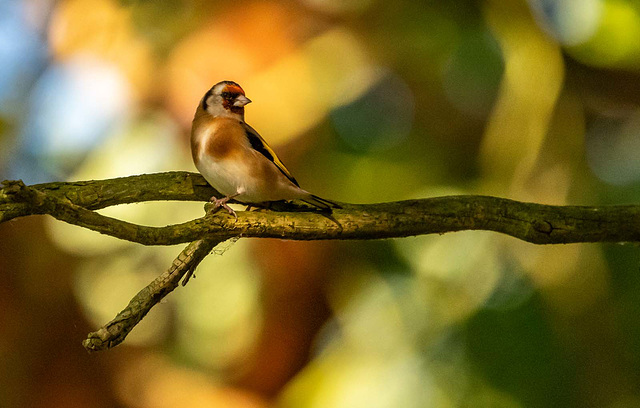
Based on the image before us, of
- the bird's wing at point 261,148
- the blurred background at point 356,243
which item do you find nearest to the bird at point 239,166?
the bird's wing at point 261,148

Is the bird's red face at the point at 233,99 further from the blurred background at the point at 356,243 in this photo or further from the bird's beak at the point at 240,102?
the blurred background at the point at 356,243

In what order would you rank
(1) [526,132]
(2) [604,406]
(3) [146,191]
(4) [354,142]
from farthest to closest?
(4) [354,142], (1) [526,132], (2) [604,406], (3) [146,191]

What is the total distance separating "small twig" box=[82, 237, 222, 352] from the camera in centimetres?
156

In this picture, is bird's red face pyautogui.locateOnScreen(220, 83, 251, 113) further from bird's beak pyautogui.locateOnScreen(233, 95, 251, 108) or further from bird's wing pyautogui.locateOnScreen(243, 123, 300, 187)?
bird's wing pyautogui.locateOnScreen(243, 123, 300, 187)

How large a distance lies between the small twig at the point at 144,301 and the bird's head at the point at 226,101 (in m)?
0.73

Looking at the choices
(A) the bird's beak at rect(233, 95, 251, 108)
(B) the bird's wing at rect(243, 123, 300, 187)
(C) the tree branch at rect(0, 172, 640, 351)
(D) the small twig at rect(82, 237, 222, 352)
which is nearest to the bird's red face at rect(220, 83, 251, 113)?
(A) the bird's beak at rect(233, 95, 251, 108)

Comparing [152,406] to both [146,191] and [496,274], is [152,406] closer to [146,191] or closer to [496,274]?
[496,274]

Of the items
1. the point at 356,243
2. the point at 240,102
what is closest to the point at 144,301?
the point at 240,102

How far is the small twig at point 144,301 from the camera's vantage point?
1.56 meters

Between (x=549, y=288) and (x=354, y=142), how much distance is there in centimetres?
145

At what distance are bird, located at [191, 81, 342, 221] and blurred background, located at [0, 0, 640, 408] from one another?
167 cm

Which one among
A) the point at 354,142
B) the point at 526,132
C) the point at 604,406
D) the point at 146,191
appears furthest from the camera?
the point at 354,142

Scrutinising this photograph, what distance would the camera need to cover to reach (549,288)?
3926 mm

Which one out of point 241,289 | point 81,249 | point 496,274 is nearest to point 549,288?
point 496,274
